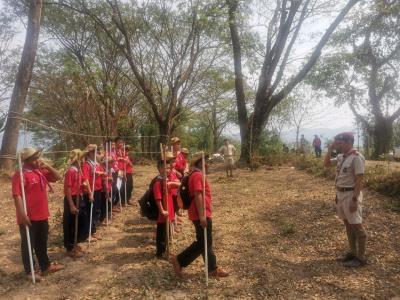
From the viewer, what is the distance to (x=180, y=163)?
862 centimetres

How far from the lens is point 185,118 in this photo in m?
31.0

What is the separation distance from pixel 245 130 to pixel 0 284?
13823mm

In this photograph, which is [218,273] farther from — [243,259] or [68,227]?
[68,227]

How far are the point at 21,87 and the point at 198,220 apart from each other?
9.25 meters

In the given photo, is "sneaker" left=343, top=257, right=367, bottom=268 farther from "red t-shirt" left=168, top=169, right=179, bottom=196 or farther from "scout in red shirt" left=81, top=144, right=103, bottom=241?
"scout in red shirt" left=81, top=144, right=103, bottom=241

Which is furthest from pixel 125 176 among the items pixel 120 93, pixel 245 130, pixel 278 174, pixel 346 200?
pixel 120 93

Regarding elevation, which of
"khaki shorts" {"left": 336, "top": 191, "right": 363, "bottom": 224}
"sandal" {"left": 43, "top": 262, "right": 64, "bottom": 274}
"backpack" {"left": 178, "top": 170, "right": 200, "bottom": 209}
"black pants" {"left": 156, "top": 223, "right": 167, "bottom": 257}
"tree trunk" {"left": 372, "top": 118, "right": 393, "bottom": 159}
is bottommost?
"sandal" {"left": 43, "top": 262, "right": 64, "bottom": 274}

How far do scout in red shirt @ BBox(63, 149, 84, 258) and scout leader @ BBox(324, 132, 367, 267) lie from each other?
3808 millimetres

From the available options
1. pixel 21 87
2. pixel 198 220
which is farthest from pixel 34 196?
pixel 21 87

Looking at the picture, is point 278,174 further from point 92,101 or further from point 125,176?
point 92,101

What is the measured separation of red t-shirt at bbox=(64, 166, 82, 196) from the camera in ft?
19.4

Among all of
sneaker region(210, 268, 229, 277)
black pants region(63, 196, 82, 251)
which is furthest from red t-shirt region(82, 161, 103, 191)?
sneaker region(210, 268, 229, 277)

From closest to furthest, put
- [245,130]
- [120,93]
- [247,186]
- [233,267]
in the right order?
[233,267]
[247,186]
[245,130]
[120,93]

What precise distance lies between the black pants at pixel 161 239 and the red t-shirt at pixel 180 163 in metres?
2.51
